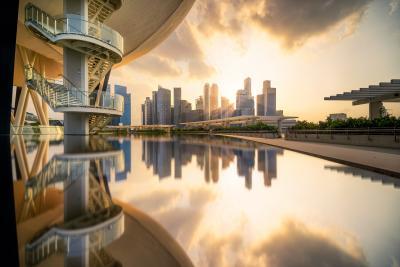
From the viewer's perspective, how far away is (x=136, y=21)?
26812 mm

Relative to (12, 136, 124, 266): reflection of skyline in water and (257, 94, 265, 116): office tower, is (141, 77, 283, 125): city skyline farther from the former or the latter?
(12, 136, 124, 266): reflection of skyline in water

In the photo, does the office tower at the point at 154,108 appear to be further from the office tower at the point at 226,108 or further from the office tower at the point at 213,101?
the office tower at the point at 226,108

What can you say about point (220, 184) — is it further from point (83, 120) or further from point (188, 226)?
point (83, 120)

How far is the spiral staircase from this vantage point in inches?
579

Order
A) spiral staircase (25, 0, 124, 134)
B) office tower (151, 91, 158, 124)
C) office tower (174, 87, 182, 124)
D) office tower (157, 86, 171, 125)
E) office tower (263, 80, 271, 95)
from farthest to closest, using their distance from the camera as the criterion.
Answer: office tower (263, 80, 271, 95) → office tower (151, 91, 158, 124) → office tower (174, 87, 182, 124) → office tower (157, 86, 171, 125) → spiral staircase (25, 0, 124, 134)

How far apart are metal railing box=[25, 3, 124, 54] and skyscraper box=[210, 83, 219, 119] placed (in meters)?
87.9

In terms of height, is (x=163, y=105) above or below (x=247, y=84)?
below

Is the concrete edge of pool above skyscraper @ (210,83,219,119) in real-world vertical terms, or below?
below

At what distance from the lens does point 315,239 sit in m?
1.95

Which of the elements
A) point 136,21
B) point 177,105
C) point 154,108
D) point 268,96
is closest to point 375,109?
point 136,21

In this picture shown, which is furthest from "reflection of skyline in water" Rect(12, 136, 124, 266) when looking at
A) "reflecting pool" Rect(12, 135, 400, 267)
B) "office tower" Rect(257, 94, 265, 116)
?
"office tower" Rect(257, 94, 265, 116)

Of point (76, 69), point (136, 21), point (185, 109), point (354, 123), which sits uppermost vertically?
point (136, 21)

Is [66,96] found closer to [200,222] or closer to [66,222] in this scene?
[66,222]

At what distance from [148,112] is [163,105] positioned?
31.7 ft
